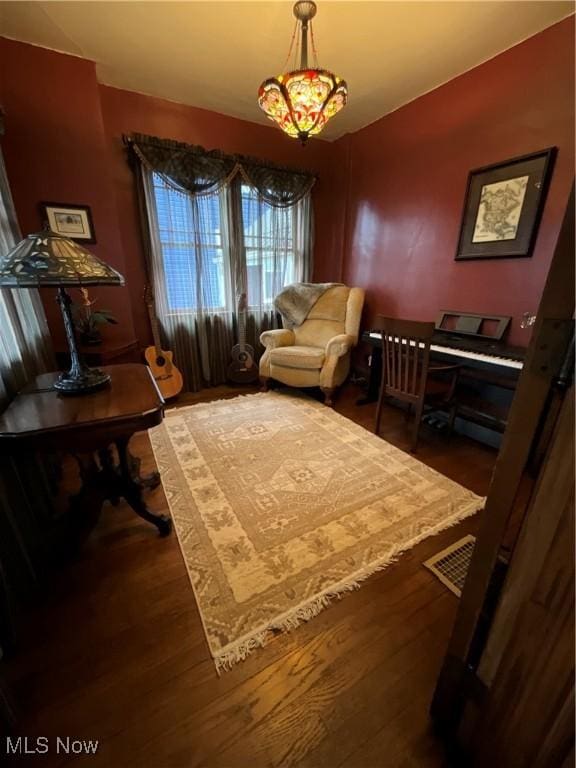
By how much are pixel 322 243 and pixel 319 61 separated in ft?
5.37

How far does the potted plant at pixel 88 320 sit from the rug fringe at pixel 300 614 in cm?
213

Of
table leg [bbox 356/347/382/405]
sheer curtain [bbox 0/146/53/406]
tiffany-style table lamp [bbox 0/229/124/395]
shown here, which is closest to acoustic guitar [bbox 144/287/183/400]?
sheer curtain [bbox 0/146/53/406]

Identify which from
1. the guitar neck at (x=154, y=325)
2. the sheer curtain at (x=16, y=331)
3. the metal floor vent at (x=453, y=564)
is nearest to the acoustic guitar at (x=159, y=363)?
the guitar neck at (x=154, y=325)

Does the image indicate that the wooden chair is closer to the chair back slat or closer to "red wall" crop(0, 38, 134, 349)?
the chair back slat

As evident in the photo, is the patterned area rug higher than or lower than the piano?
lower

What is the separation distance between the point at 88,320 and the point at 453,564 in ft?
8.92

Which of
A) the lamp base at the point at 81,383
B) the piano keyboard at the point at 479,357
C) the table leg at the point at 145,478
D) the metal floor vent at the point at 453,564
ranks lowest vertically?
the metal floor vent at the point at 453,564

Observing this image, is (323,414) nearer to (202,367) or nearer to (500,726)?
(202,367)

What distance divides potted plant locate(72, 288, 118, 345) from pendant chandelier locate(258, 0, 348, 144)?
173 cm

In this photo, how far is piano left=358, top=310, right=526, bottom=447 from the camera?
1927mm

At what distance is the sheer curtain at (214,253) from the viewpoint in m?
2.84

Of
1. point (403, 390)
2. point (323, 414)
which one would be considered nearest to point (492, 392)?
point (403, 390)

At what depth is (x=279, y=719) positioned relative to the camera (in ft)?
2.81

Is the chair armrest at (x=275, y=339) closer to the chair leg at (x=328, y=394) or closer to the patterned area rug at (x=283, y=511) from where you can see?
the chair leg at (x=328, y=394)
